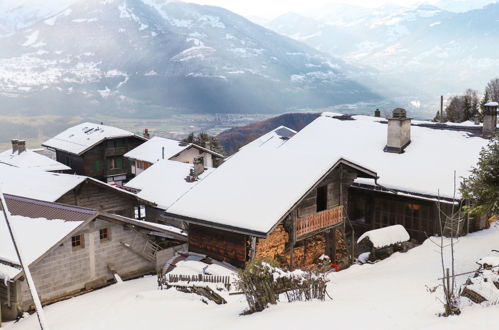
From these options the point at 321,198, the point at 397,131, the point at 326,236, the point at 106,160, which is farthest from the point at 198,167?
the point at 106,160

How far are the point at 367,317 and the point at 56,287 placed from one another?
15.7 metres

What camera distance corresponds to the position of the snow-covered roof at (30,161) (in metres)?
58.5

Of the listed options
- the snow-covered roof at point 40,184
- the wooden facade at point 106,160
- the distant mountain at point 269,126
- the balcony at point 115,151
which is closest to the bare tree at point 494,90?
the distant mountain at point 269,126

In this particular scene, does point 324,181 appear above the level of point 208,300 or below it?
above

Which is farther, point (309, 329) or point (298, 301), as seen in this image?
point (298, 301)

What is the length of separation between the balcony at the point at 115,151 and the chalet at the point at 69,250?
129 ft

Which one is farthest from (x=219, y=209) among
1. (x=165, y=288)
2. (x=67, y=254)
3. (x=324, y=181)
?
(x=67, y=254)

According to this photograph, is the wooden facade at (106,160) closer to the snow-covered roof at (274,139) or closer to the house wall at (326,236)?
the snow-covered roof at (274,139)

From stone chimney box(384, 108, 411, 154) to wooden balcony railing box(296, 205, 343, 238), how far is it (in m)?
8.26

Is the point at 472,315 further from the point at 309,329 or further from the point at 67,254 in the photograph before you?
the point at 67,254

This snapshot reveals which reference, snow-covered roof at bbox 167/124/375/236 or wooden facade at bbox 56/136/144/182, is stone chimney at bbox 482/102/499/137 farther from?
wooden facade at bbox 56/136/144/182

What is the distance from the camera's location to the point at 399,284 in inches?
707

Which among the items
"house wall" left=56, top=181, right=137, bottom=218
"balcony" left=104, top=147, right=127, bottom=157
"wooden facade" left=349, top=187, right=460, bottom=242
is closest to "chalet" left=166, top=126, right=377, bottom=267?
"wooden facade" left=349, top=187, right=460, bottom=242

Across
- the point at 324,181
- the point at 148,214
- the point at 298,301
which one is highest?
the point at 324,181
